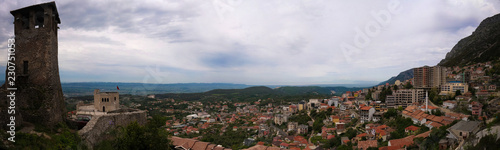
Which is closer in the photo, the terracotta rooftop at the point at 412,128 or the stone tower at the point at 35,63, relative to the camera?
the stone tower at the point at 35,63

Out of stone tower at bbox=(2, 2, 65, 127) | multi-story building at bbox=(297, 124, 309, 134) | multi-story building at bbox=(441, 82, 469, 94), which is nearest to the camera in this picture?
stone tower at bbox=(2, 2, 65, 127)

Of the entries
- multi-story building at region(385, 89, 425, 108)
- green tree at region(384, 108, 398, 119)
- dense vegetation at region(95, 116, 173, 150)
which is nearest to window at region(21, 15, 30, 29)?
dense vegetation at region(95, 116, 173, 150)

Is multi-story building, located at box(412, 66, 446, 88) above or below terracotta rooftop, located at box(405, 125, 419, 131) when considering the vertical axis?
above

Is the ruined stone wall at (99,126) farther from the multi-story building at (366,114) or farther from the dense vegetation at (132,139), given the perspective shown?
the multi-story building at (366,114)

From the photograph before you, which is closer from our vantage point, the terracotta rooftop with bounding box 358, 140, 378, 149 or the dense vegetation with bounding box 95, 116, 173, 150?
the dense vegetation with bounding box 95, 116, 173, 150

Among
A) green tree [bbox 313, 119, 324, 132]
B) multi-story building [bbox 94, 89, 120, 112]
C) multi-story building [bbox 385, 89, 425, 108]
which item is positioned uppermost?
multi-story building [bbox 94, 89, 120, 112]

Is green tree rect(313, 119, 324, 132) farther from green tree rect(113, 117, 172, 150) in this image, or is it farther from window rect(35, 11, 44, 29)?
window rect(35, 11, 44, 29)

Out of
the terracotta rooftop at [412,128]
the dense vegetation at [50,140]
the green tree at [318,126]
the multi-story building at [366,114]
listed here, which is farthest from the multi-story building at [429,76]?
the dense vegetation at [50,140]
